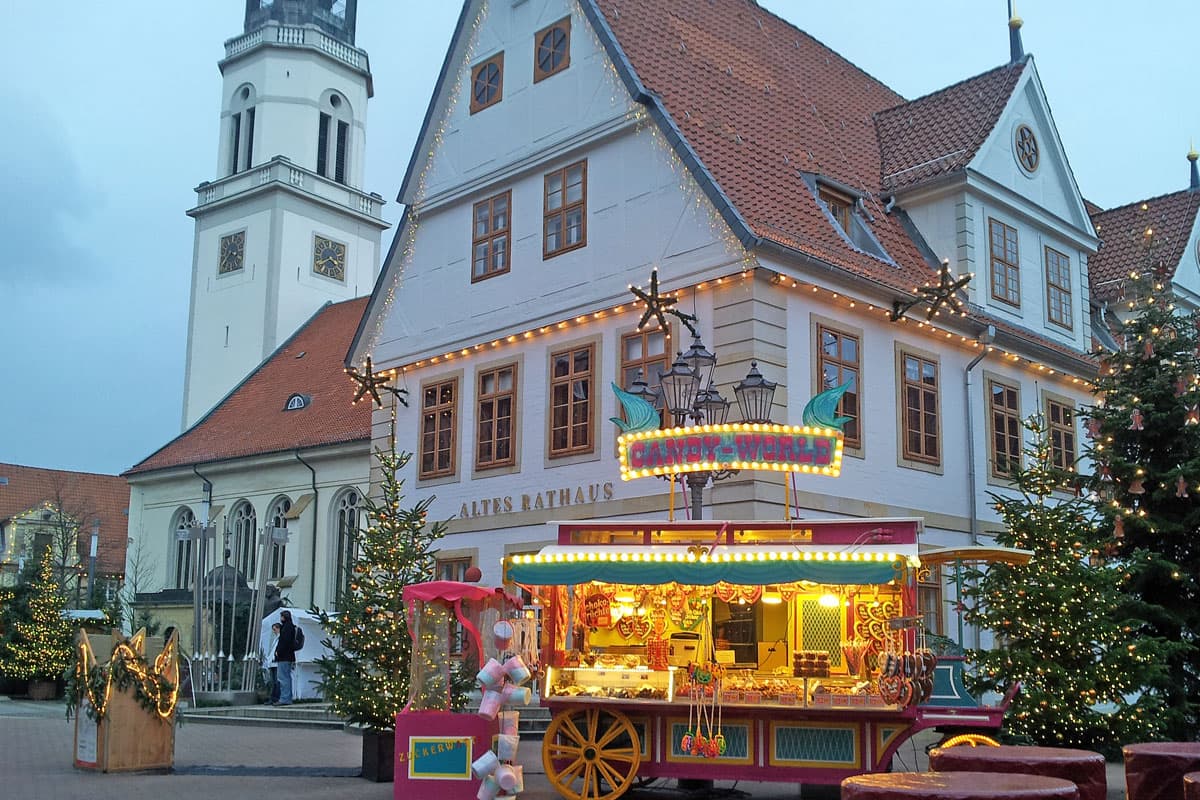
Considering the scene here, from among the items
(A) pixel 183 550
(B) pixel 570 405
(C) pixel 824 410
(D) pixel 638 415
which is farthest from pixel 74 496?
(C) pixel 824 410

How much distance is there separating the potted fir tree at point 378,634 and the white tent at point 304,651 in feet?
40.8

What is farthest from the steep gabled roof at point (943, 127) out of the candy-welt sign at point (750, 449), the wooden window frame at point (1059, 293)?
the candy-welt sign at point (750, 449)

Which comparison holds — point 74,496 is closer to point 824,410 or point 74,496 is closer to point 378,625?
point 378,625

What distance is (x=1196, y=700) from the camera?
18.9m

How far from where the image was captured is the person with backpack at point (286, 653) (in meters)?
27.4

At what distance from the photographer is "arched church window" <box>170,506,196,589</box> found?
132 ft

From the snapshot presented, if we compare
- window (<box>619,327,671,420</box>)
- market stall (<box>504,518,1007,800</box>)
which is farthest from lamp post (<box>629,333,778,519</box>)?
window (<box>619,327,671,420</box>)

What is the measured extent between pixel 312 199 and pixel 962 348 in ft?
104

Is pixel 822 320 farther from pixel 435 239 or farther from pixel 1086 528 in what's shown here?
pixel 435 239

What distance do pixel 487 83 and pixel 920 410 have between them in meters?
10.1

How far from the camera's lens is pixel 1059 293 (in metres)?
26.3

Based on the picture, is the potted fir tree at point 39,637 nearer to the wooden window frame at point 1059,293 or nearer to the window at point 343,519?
the window at point 343,519

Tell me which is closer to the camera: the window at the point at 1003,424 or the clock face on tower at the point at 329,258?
the window at the point at 1003,424

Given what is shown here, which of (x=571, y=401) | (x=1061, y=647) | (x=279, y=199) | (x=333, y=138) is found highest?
(x=333, y=138)
